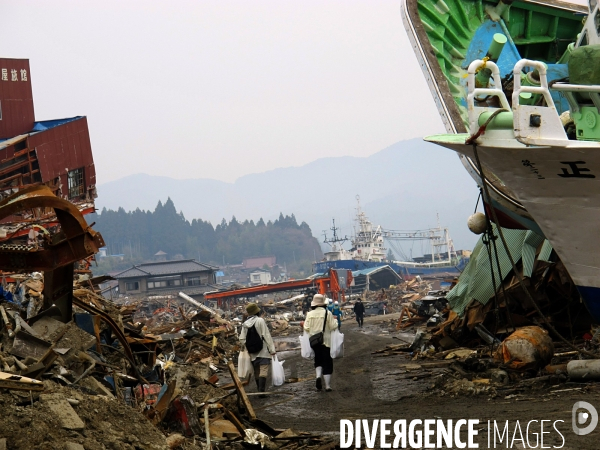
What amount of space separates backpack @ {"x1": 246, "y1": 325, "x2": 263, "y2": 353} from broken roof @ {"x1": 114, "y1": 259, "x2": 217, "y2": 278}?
2369 inches

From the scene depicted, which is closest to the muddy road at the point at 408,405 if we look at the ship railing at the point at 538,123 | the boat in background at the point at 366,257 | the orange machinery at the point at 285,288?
the ship railing at the point at 538,123

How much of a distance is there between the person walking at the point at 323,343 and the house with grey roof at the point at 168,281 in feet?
191

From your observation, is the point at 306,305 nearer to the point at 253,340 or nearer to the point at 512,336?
the point at 253,340

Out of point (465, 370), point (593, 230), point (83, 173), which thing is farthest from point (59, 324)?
point (83, 173)

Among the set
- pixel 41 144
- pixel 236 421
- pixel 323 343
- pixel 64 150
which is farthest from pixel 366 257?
pixel 236 421

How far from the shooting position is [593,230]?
9.58m

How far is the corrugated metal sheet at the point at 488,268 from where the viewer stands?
558 inches

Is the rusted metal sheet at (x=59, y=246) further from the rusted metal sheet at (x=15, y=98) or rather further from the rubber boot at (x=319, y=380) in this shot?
the rusted metal sheet at (x=15, y=98)

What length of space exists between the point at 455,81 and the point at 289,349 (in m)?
10.6

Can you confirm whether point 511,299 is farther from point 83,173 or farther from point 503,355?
point 83,173

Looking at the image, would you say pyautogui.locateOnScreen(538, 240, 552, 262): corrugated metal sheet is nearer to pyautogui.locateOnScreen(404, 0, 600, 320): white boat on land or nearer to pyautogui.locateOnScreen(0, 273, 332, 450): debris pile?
pyautogui.locateOnScreen(404, 0, 600, 320): white boat on land

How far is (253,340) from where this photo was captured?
11125 millimetres

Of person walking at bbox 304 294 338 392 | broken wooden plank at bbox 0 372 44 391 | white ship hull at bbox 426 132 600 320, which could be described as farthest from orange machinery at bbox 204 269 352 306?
broken wooden plank at bbox 0 372 44 391

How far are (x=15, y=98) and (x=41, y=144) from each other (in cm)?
517
